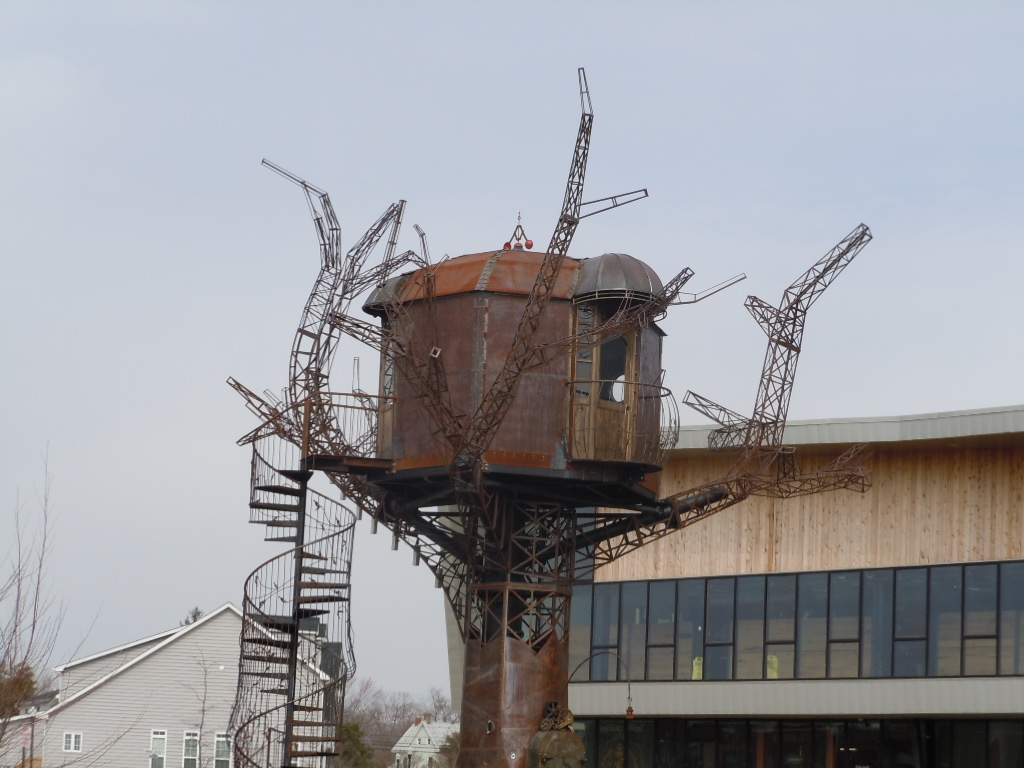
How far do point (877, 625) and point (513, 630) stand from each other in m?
12.2

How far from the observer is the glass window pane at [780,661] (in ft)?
126

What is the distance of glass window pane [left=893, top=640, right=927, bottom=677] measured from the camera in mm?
36281

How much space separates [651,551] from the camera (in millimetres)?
41344

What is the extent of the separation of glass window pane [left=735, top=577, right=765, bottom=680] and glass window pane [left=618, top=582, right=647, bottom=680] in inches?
109

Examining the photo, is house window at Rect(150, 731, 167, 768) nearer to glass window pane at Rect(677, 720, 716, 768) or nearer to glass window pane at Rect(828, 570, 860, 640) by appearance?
glass window pane at Rect(677, 720, 716, 768)

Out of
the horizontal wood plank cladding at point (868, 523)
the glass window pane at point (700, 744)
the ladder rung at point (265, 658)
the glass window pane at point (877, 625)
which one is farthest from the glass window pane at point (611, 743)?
the ladder rung at point (265, 658)

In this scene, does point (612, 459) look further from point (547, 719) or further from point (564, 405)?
point (547, 719)

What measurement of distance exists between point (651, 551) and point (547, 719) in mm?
13330

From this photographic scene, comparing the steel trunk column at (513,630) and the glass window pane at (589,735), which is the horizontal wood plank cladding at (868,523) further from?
the steel trunk column at (513,630)

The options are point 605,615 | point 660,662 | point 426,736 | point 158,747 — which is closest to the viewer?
point 660,662

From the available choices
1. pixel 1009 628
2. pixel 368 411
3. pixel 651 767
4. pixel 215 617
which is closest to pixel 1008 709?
pixel 1009 628

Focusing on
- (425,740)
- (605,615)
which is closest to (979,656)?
(605,615)

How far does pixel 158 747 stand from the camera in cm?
5472

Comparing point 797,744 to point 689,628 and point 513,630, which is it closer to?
point 689,628
